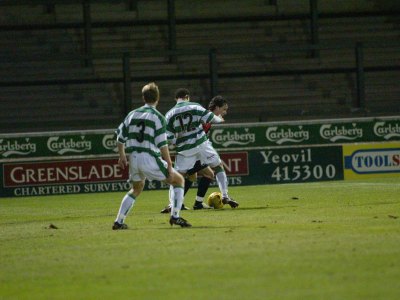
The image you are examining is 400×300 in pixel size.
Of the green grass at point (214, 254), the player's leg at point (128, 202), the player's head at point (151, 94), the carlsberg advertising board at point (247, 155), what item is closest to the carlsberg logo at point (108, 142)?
the carlsberg advertising board at point (247, 155)

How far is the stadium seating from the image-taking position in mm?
32094

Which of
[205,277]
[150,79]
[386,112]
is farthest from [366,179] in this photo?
[205,277]

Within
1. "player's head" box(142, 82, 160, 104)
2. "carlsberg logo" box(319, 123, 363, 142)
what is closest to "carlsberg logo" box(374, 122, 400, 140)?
"carlsberg logo" box(319, 123, 363, 142)

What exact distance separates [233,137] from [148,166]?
39.6ft

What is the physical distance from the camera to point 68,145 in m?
25.9

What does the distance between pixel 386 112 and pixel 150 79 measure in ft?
22.7

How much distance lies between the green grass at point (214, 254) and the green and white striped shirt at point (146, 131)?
1.10 meters

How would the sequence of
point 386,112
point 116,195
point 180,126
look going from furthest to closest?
point 386,112 < point 116,195 < point 180,126

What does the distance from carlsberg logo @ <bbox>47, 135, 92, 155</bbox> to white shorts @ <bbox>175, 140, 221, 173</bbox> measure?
7.30 meters

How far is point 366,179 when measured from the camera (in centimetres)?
2675

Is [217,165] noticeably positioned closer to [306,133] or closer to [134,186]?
[134,186]

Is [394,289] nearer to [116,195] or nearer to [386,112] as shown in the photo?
[116,195]

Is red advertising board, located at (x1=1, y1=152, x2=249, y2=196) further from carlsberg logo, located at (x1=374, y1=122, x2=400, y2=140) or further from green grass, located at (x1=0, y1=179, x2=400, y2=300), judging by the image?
carlsberg logo, located at (x1=374, y1=122, x2=400, y2=140)

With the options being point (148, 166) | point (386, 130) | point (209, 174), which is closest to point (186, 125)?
point (209, 174)
